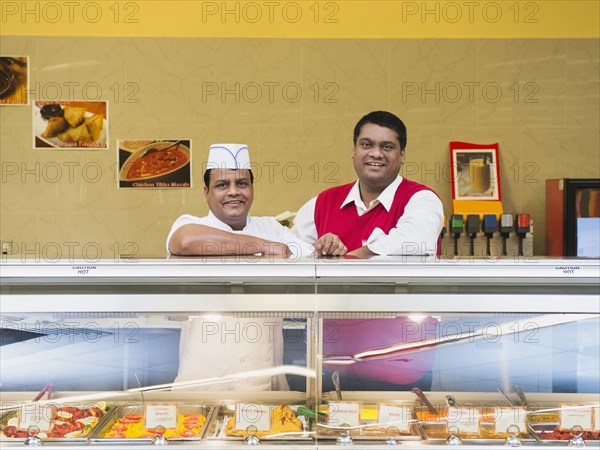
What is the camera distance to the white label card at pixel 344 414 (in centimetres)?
223

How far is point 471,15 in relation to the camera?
507 centimetres

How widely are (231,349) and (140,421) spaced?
1.22 ft

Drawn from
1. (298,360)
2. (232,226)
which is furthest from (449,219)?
(298,360)

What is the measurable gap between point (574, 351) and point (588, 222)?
241 cm

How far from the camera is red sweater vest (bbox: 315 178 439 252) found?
3039 millimetres

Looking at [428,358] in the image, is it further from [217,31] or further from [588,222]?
[217,31]

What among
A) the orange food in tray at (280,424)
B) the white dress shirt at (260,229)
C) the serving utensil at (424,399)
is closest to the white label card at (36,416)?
the orange food in tray at (280,424)

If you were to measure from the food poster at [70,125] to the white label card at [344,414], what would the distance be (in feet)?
11.1

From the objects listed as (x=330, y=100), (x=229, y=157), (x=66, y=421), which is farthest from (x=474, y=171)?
(x=66, y=421)

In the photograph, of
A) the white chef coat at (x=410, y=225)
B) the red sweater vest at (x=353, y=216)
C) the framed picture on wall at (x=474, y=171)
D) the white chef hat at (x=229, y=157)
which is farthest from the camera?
the framed picture on wall at (x=474, y=171)

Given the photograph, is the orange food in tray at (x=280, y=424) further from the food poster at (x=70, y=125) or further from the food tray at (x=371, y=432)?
the food poster at (x=70, y=125)

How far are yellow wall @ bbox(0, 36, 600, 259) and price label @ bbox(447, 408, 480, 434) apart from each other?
294 centimetres

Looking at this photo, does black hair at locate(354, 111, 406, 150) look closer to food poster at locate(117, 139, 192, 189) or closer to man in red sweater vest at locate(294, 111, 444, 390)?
man in red sweater vest at locate(294, 111, 444, 390)

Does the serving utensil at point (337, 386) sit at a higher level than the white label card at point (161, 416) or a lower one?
higher
